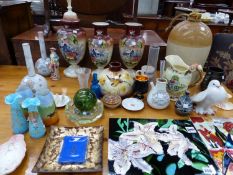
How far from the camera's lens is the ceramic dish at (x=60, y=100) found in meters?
0.75

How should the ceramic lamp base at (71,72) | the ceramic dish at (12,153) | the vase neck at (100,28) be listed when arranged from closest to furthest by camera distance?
the ceramic dish at (12,153), the vase neck at (100,28), the ceramic lamp base at (71,72)

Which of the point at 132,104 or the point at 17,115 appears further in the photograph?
the point at 132,104

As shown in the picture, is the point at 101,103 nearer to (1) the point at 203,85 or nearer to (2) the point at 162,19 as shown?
(1) the point at 203,85

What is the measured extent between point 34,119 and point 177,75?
55 centimetres

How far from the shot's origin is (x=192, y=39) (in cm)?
90

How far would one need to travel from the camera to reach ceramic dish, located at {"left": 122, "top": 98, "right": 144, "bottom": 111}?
76 centimetres

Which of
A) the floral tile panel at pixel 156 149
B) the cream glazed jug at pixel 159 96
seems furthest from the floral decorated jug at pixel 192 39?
the floral tile panel at pixel 156 149

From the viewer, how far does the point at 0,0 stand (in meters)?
1.25

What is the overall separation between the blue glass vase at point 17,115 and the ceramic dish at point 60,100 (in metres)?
0.17

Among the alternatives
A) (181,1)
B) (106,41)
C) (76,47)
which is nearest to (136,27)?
(106,41)

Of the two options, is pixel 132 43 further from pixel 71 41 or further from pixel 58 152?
pixel 58 152

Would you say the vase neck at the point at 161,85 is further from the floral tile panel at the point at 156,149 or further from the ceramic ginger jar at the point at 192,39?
the ceramic ginger jar at the point at 192,39

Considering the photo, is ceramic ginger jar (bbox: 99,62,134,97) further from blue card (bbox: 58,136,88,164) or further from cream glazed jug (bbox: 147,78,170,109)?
blue card (bbox: 58,136,88,164)

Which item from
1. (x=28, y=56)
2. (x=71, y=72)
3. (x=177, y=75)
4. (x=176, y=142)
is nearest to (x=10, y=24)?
(x=71, y=72)
